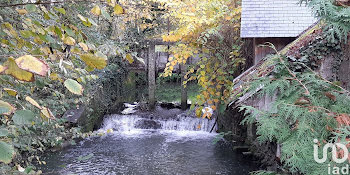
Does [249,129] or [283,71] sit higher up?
[283,71]

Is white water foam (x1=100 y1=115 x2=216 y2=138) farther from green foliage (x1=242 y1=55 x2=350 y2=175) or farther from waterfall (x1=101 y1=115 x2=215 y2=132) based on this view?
green foliage (x1=242 y1=55 x2=350 y2=175)

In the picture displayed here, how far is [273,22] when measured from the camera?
5.10 meters

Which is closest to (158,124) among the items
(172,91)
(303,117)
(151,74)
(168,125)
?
(168,125)

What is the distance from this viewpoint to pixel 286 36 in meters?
4.89

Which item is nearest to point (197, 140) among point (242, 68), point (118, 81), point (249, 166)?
point (249, 166)

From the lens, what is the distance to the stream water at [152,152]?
6.97 meters

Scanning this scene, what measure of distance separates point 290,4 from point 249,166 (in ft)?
12.5

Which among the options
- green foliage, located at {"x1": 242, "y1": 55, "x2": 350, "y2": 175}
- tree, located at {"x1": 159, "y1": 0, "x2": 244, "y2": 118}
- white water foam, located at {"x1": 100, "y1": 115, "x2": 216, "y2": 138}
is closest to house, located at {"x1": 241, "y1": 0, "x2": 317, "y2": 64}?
tree, located at {"x1": 159, "y1": 0, "x2": 244, "y2": 118}

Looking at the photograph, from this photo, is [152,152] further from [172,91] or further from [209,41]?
[172,91]

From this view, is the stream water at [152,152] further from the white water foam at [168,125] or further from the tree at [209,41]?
the tree at [209,41]

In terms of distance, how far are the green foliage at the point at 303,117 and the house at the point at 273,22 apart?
220 centimetres

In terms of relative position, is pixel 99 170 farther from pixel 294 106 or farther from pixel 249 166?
pixel 294 106

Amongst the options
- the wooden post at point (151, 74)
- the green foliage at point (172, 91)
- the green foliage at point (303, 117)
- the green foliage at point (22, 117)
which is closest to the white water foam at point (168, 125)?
the wooden post at point (151, 74)

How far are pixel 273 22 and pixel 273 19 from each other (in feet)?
0.28
